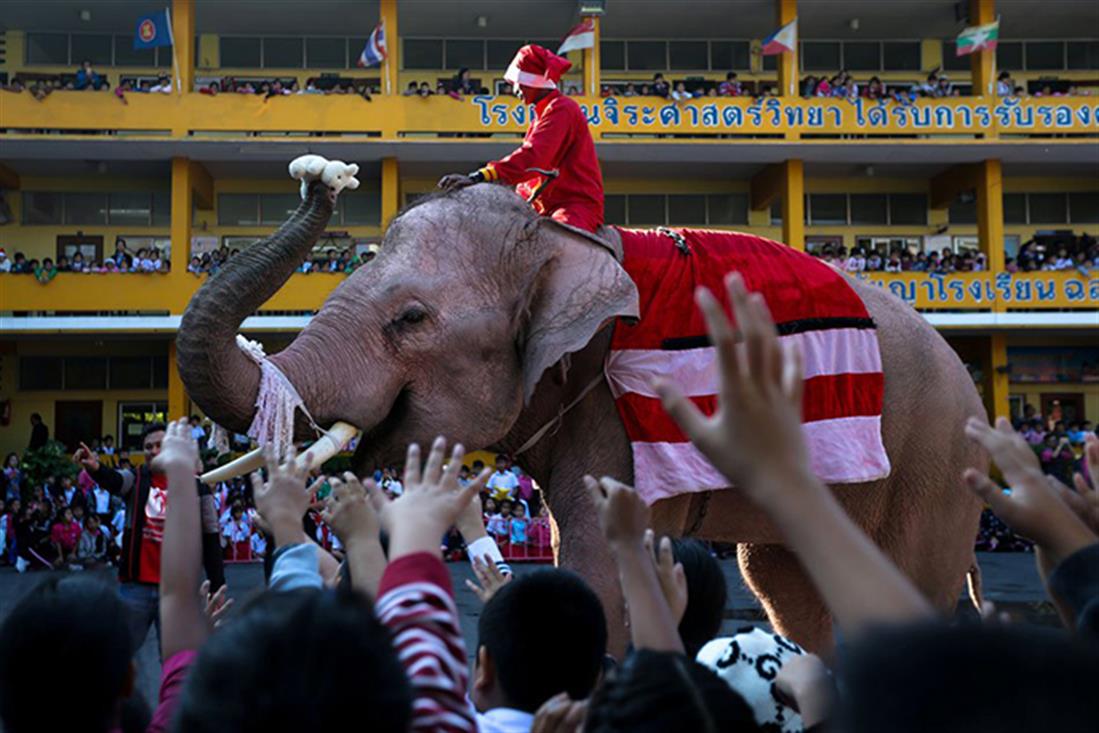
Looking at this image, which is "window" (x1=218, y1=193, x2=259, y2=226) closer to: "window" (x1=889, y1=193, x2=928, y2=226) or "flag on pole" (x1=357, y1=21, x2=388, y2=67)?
"flag on pole" (x1=357, y1=21, x2=388, y2=67)

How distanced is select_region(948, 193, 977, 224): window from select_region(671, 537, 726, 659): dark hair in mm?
26777

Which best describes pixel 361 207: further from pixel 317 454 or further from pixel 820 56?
pixel 317 454

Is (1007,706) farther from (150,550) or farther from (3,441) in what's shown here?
(3,441)

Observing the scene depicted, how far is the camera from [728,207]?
28031 millimetres

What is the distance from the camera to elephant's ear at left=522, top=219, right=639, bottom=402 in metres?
4.60

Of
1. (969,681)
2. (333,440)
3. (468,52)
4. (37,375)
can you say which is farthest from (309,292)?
(969,681)

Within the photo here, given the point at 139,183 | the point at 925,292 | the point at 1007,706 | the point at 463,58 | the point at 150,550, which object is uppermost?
the point at 463,58

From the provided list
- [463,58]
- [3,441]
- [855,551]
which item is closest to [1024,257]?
[463,58]

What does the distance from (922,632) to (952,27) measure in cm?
2919

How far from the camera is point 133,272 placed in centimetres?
2444

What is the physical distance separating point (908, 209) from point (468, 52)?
1101 cm

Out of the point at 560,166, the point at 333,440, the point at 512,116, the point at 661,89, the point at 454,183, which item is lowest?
the point at 333,440

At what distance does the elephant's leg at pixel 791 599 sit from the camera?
5473 millimetres

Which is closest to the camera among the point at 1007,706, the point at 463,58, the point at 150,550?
the point at 1007,706
